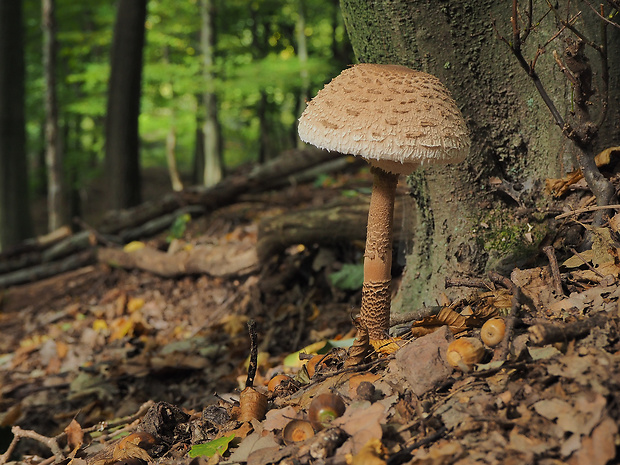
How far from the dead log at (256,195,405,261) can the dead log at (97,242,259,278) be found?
334 millimetres

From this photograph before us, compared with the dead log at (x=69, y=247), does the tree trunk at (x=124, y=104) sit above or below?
above

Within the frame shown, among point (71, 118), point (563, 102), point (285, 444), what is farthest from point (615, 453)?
point (71, 118)

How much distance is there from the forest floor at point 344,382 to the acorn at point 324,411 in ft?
0.06

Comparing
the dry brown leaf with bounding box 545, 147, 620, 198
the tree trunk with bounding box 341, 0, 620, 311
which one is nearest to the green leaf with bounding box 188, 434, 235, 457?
the tree trunk with bounding box 341, 0, 620, 311

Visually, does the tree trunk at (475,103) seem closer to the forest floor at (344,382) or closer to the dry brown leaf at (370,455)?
the forest floor at (344,382)

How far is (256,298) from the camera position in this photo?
4.30 metres

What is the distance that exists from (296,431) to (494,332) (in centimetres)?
81

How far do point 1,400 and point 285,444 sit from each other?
3.14m

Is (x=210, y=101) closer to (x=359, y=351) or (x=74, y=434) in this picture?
(x=74, y=434)

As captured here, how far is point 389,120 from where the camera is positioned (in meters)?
1.80

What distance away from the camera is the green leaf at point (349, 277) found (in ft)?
12.6

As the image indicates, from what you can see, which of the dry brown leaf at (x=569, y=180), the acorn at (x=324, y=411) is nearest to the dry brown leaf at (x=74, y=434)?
the acorn at (x=324, y=411)

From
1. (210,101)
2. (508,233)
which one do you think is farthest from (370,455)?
(210,101)

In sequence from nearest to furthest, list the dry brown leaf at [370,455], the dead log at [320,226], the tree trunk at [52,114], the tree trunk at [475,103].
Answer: the dry brown leaf at [370,455] < the tree trunk at [475,103] < the dead log at [320,226] < the tree trunk at [52,114]
